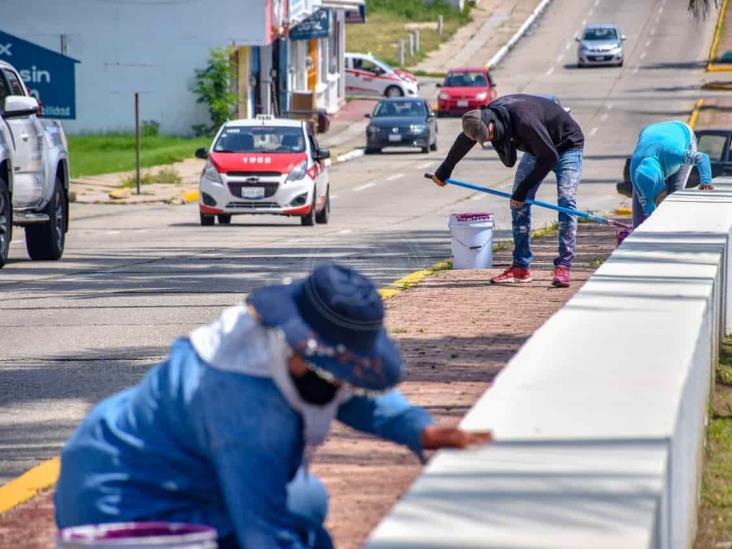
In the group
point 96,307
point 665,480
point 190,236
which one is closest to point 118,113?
point 190,236

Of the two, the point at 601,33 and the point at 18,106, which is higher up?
the point at 601,33

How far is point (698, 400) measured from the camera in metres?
6.66

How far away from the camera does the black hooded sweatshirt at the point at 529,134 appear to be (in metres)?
13.0

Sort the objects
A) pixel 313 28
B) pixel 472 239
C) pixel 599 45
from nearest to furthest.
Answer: pixel 472 239 → pixel 313 28 → pixel 599 45

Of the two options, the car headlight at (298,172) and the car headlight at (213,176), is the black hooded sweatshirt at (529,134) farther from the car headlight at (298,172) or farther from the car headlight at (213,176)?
the car headlight at (213,176)

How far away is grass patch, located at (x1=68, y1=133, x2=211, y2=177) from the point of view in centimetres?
3762

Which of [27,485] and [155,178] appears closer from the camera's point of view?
[27,485]

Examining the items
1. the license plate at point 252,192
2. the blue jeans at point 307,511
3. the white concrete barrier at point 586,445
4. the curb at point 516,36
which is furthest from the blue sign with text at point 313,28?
the blue jeans at point 307,511

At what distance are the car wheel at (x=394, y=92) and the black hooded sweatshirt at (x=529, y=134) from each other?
48.2 metres

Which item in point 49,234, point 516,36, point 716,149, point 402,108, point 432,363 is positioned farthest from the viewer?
point 516,36

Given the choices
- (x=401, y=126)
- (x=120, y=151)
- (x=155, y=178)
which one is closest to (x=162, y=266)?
(x=155, y=178)

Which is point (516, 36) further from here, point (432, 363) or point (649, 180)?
point (432, 363)

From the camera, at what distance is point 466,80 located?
56.1 metres

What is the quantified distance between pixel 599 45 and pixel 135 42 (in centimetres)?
2820
